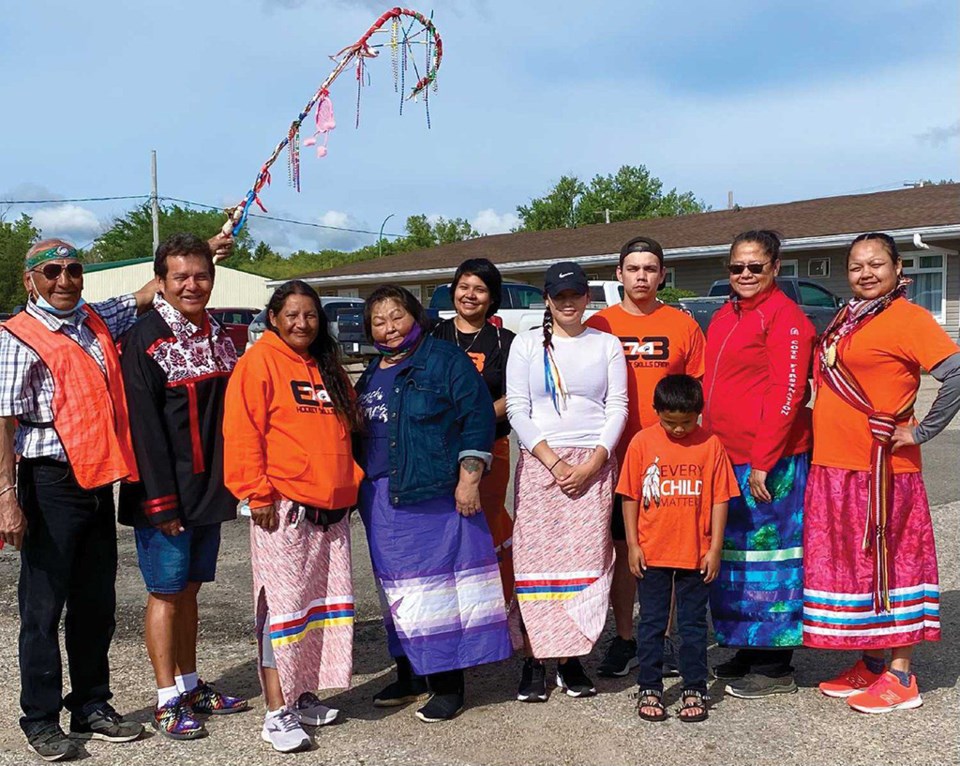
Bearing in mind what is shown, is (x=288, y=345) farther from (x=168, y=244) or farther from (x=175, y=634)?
(x=175, y=634)

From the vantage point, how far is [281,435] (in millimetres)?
3861

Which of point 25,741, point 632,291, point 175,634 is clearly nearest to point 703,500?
point 632,291

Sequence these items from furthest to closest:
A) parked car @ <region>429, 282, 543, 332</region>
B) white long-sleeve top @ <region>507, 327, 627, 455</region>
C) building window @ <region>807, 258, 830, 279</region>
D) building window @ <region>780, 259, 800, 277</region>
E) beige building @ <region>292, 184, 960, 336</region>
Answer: building window @ <region>780, 259, 800, 277</region>
building window @ <region>807, 258, 830, 279</region>
beige building @ <region>292, 184, 960, 336</region>
parked car @ <region>429, 282, 543, 332</region>
white long-sleeve top @ <region>507, 327, 627, 455</region>

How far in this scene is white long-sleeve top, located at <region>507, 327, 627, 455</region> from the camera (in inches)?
165

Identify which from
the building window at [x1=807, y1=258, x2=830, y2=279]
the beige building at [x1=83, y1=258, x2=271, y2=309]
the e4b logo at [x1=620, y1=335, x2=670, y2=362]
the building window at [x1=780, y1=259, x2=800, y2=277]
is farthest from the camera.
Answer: the beige building at [x1=83, y1=258, x2=271, y2=309]

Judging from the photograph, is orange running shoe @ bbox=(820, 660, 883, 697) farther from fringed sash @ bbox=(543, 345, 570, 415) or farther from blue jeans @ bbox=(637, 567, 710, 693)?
fringed sash @ bbox=(543, 345, 570, 415)

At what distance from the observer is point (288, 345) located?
3980 millimetres

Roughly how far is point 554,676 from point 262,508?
67.1 inches

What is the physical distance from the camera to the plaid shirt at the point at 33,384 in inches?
143

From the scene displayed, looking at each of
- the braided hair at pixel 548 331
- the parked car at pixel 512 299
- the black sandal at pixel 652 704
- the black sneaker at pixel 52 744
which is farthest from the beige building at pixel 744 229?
the black sneaker at pixel 52 744

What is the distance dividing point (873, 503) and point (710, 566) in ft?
2.49

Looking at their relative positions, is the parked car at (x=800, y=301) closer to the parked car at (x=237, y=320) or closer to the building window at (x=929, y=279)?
the building window at (x=929, y=279)

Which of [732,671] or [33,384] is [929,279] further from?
[33,384]

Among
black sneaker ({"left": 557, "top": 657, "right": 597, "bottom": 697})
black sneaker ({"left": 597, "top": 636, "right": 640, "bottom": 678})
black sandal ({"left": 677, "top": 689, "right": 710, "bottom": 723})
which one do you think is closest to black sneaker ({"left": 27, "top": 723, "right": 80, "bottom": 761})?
black sneaker ({"left": 557, "top": 657, "right": 597, "bottom": 697})
